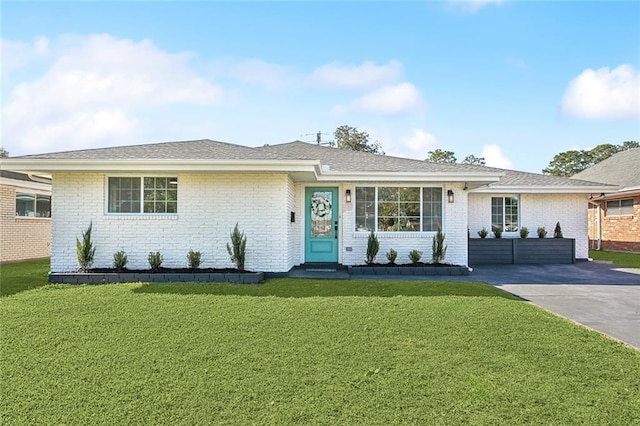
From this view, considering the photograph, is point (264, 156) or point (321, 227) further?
point (321, 227)

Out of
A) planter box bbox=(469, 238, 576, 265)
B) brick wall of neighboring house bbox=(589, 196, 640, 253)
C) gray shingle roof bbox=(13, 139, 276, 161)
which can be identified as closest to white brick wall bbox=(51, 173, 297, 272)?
gray shingle roof bbox=(13, 139, 276, 161)

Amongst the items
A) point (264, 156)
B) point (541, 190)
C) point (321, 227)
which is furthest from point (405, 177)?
point (541, 190)

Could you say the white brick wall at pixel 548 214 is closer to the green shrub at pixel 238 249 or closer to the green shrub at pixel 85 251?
the green shrub at pixel 238 249

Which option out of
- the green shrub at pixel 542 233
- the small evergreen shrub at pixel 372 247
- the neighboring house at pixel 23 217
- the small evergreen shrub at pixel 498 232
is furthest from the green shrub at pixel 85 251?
the green shrub at pixel 542 233

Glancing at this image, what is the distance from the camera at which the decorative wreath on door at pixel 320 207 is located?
11203 millimetres

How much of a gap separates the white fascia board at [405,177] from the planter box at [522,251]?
3.20 metres

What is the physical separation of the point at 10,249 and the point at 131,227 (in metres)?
7.05

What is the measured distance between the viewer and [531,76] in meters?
14.1

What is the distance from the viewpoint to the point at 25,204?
13.9 metres

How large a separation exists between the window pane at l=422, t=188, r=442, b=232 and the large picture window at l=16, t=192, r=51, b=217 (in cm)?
1343

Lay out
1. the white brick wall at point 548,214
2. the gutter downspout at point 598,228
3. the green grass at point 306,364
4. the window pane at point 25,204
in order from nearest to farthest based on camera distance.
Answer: the green grass at point 306,364 → the window pane at point 25,204 → the white brick wall at point 548,214 → the gutter downspout at point 598,228

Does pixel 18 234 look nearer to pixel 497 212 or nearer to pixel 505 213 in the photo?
pixel 497 212

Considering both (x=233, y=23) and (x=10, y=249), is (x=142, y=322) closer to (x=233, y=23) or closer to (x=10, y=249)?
(x=233, y=23)

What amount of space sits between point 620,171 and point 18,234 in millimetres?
26706
